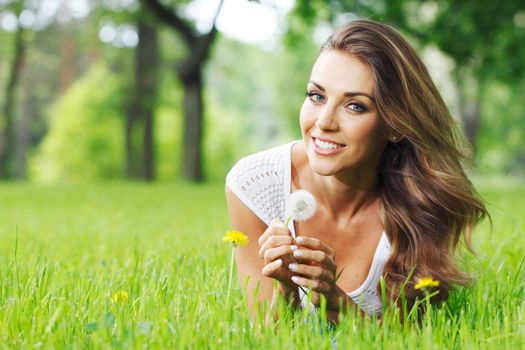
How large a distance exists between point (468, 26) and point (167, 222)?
8.80 m

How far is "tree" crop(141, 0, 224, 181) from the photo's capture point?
15.4 m

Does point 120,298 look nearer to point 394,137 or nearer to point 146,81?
point 394,137

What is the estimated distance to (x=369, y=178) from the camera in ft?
9.63

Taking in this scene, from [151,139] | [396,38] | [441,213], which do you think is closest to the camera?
[396,38]

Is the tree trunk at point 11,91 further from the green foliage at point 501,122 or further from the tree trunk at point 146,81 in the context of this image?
the green foliage at point 501,122

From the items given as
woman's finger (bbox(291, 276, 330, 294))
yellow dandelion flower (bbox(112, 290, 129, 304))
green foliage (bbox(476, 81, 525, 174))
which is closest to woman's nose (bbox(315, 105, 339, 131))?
woman's finger (bbox(291, 276, 330, 294))

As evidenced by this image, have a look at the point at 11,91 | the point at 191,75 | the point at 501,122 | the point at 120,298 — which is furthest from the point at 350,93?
the point at 501,122

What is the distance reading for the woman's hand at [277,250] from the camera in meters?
2.19

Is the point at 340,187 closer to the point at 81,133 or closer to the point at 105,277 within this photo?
the point at 105,277

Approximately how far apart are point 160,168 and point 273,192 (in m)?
28.2

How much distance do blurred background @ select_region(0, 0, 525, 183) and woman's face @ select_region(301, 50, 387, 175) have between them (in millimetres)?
762

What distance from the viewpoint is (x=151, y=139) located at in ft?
67.9

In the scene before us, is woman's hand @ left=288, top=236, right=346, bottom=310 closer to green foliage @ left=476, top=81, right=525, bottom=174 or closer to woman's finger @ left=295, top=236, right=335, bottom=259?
woman's finger @ left=295, top=236, right=335, bottom=259

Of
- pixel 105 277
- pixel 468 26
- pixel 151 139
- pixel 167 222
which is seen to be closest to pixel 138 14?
pixel 151 139
